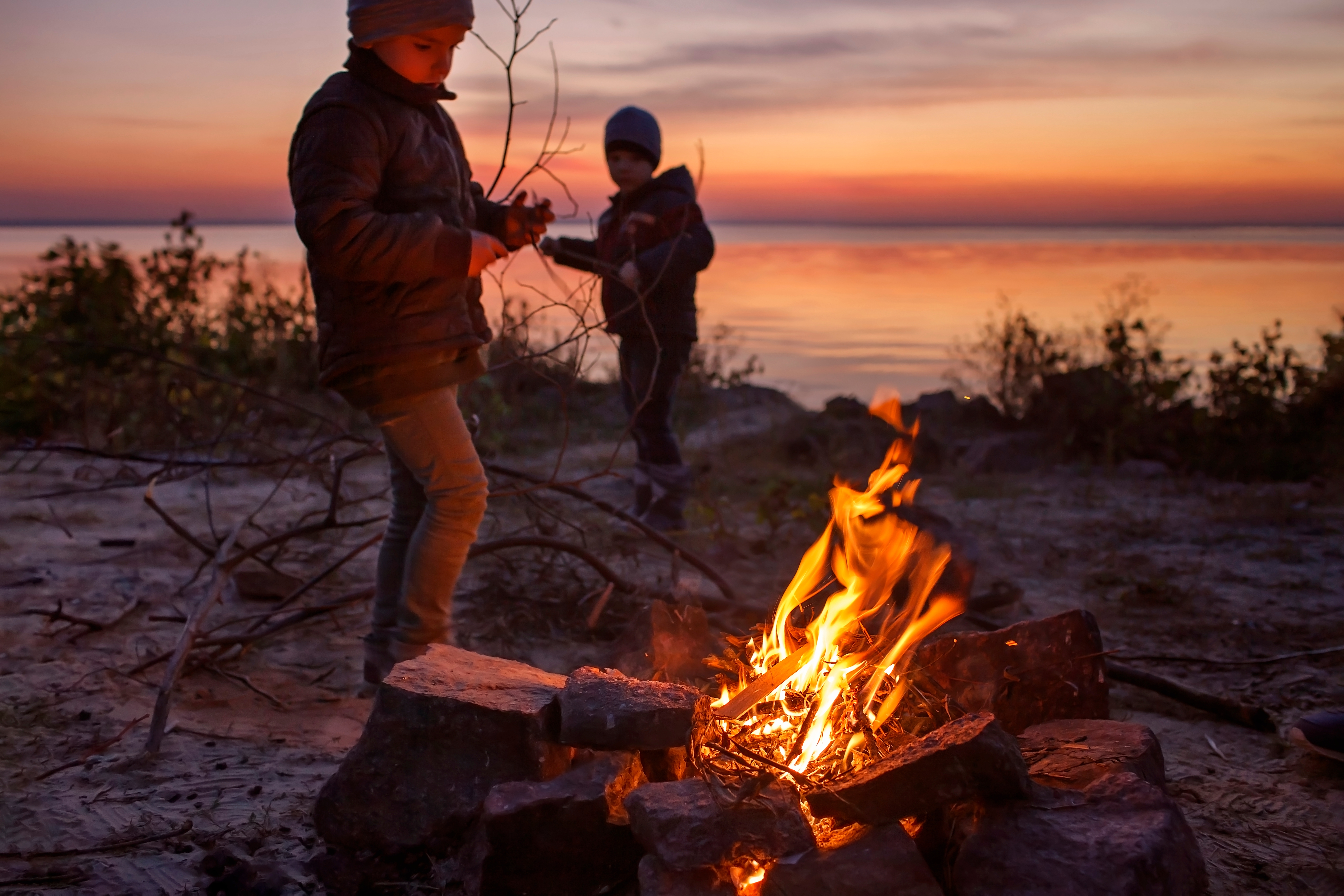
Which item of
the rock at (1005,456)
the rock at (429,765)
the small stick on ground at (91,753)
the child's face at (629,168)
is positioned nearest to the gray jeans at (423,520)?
the rock at (429,765)

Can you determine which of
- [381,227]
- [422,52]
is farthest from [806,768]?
[422,52]

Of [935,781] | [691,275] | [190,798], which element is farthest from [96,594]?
[935,781]

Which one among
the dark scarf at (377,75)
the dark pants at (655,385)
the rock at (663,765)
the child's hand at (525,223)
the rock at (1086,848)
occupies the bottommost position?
the rock at (663,765)

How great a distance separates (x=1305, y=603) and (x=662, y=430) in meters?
3.02

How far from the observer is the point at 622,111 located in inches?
208

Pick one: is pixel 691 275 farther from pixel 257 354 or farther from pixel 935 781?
pixel 257 354

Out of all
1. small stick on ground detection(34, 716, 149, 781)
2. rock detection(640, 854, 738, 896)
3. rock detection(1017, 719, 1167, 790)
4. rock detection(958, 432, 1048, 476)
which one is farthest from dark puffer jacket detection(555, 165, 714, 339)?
rock detection(640, 854, 738, 896)

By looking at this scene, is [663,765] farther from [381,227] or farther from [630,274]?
[630,274]

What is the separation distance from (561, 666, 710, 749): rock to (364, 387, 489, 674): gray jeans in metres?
0.83

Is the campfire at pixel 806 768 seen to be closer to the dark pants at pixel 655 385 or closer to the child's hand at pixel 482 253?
the child's hand at pixel 482 253

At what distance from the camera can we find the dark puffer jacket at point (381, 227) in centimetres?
273

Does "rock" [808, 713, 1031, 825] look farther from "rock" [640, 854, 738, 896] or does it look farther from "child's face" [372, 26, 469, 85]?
"child's face" [372, 26, 469, 85]

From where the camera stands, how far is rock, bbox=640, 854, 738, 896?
6.67 feet

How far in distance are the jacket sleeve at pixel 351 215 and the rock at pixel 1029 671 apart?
173cm
